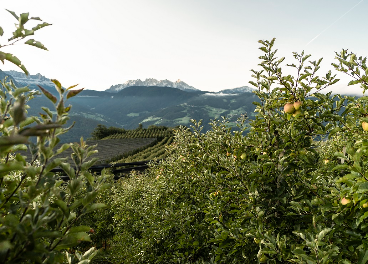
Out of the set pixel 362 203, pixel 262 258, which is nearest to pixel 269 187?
pixel 262 258

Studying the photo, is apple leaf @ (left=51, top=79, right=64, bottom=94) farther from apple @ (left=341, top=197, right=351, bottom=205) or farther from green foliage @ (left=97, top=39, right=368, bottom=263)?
apple @ (left=341, top=197, right=351, bottom=205)

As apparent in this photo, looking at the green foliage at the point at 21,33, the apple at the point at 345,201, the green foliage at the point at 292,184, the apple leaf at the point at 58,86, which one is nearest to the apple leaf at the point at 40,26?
the green foliage at the point at 21,33

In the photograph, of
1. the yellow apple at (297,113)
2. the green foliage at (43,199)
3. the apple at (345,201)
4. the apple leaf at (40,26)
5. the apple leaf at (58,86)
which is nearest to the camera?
the green foliage at (43,199)

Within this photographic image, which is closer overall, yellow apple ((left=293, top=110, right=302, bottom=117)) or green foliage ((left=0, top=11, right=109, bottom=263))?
green foliage ((left=0, top=11, right=109, bottom=263))

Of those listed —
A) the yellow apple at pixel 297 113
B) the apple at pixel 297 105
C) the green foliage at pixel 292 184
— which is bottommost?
the green foliage at pixel 292 184

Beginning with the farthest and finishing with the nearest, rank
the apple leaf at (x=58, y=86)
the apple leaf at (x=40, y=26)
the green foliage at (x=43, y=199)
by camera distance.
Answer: the apple leaf at (x=40, y=26) < the apple leaf at (x=58, y=86) < the green foliage at (x=43, y=199)

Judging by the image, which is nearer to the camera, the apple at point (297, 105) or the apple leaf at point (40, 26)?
the apple leaf at point (40, 26)

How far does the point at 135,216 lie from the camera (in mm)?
5066

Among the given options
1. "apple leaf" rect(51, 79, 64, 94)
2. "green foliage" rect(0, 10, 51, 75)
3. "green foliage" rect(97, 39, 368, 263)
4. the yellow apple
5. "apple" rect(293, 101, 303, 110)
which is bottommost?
"green foliage" rect(97, 39, 368, 263)

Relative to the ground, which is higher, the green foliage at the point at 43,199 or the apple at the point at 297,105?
the apple at the point at 297,105

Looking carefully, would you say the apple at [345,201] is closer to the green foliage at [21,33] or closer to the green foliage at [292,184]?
the green foliage at [292,184]

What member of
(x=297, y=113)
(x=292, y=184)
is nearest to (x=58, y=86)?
(x=297, y=113)

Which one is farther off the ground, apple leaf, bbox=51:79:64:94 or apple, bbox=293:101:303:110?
apple leaf, bbox=51:79:64:94

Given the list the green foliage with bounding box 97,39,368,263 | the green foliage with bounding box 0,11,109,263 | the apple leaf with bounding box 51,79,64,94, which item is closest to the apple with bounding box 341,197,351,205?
the green foliage with bounding box 97,39,368,263
